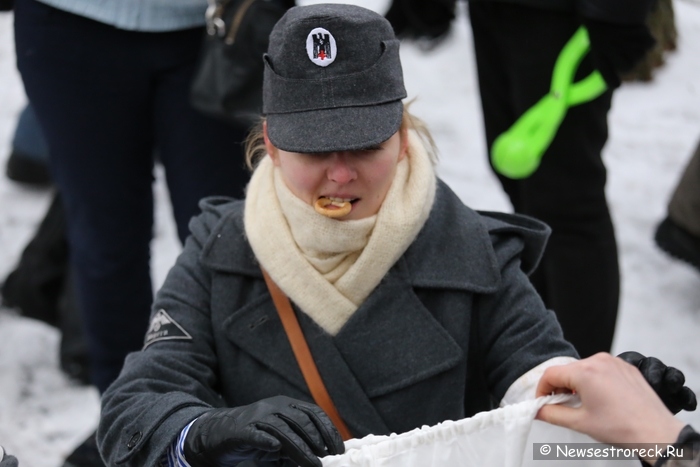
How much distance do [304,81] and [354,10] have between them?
0.17 meters

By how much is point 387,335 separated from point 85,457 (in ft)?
4.34

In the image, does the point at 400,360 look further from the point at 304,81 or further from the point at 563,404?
the point at 304,81

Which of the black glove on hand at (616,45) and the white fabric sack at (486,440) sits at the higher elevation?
the black glove on hand at (616,45)

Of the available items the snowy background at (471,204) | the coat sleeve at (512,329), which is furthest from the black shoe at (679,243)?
the coat sleeve at (512,329)

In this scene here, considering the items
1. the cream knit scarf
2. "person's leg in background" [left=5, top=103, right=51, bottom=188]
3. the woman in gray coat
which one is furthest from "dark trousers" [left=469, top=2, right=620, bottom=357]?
"person's leg in background" [left=5, top=103, right=51, bottom=188]

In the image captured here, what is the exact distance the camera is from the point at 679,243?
3.70 meters

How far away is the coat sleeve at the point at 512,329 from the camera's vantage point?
1872mm

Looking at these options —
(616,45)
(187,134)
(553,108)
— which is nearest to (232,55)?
(187,134)

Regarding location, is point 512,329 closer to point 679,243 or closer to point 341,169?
point 341,169

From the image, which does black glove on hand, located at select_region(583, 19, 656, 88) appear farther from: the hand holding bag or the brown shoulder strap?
the brown shoulder strap

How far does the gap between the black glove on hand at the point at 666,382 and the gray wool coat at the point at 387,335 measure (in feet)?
0.66

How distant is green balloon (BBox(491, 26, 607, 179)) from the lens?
2.61 m

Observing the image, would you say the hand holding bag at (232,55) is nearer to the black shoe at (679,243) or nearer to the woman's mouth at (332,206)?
the woman's mouth at (332,206)

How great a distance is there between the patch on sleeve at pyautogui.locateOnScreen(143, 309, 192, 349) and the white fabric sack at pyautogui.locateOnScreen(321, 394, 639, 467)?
1.49 feet
